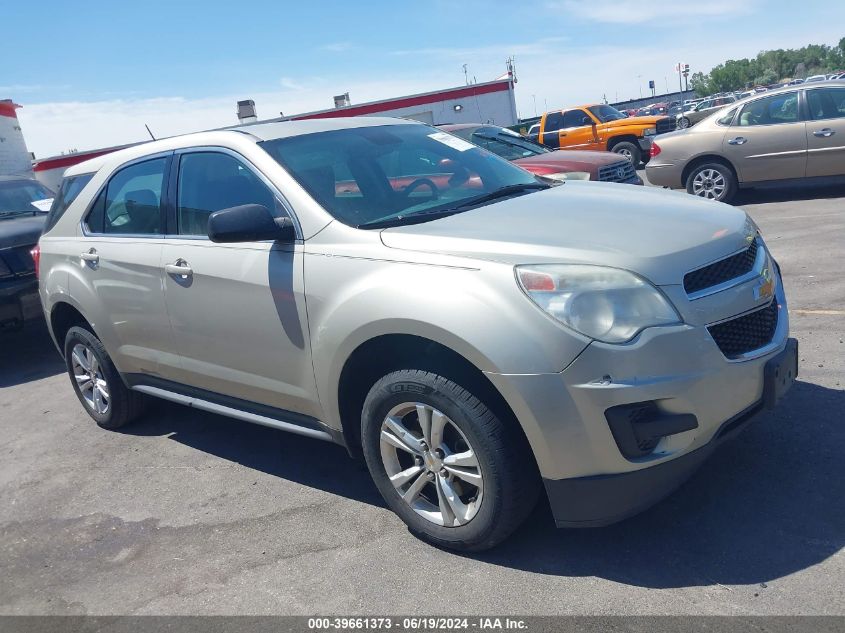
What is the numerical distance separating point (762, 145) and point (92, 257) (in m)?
8.92

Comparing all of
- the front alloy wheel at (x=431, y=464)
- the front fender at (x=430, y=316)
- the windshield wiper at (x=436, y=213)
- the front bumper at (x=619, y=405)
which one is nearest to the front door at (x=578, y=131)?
the windshield wiper at (x=436, y=213)

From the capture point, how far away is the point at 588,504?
2.91m

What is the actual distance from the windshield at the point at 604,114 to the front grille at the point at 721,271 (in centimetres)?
1749

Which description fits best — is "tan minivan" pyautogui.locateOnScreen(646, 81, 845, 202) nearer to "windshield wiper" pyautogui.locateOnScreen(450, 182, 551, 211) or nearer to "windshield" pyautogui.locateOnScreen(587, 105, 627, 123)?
"windshield wiper" pyautogui.locateOnScreen(450, 182, 551, 211)

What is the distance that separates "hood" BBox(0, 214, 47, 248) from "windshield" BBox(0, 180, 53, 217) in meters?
0.42

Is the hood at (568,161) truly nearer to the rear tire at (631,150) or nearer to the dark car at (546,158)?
the dark car at (546,158)

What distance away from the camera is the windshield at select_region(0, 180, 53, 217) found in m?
8.79

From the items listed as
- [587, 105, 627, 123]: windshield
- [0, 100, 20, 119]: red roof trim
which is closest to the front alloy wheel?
[587, 105, 627, 123]: windshield

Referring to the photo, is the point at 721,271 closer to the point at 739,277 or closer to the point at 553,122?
the point at 739,277

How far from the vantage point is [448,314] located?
2990 mm

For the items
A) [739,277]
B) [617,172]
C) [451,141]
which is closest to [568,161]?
[617,172]

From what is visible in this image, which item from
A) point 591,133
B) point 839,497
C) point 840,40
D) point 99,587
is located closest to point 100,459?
point 99,587

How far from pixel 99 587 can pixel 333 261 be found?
177 cm

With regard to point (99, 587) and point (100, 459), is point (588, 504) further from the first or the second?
point (100, 459)
